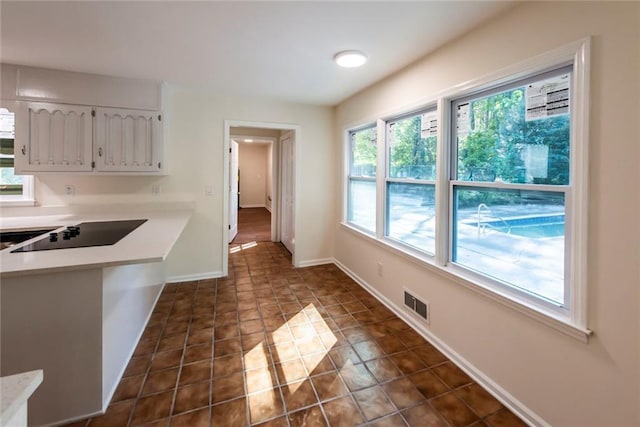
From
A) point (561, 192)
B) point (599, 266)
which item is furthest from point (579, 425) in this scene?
point (561, 192)

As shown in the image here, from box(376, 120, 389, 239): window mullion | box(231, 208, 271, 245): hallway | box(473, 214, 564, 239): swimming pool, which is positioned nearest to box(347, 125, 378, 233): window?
box(376, 120, 389, 239): window mullion

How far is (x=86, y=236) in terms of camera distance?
2.11m

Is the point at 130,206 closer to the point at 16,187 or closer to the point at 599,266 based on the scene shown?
the point at 16,187

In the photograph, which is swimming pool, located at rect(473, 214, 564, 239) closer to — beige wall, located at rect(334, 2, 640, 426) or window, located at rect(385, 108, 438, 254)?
beige wall, located at rect(334, 2, 640, 426)

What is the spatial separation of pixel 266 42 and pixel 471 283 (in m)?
2.26

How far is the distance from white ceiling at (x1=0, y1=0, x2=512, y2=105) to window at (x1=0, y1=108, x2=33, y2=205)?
26.4 inches

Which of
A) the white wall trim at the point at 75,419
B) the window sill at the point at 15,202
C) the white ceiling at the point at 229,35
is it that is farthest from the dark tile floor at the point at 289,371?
the white ceiling at the point at 229,35

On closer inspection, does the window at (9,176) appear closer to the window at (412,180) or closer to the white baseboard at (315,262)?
the white baseboard at (315,262)

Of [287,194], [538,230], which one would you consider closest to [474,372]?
[538,230]

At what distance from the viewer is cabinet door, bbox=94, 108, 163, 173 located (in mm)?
2930

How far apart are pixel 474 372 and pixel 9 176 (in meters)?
4.53

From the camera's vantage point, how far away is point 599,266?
1.33 meters

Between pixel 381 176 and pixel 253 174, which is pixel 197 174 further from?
pixel 253 174

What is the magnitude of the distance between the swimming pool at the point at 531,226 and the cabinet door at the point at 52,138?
361cm
